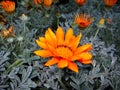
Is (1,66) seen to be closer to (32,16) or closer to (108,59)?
(108,59)

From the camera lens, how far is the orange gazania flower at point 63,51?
49.7 inches

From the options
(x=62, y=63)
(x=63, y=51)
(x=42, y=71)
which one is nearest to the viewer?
(x=62, y=63)

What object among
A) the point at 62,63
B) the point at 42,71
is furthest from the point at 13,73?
the point at 62,63

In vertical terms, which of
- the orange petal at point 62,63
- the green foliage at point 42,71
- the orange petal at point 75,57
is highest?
the orange petal at point 75,57

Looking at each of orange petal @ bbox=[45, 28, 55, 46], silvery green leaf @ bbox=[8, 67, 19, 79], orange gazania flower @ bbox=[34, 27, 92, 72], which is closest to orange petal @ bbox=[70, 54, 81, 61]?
orange gazania flower @ bbox=[34, 27, 92, 72]

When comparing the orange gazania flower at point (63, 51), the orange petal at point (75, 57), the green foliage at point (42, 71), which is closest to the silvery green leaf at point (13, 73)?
the green foliage at point (42, 71)

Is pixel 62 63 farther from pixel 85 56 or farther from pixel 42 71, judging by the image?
pixel 42 71

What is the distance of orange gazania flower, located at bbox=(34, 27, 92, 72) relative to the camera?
49.7 inches

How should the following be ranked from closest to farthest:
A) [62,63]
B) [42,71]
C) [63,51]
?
[62,63], [63,51], [42,71]

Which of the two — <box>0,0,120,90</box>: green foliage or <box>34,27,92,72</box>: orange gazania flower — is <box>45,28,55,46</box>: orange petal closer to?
<box>34,27,92,72</box>: orange gazania flower

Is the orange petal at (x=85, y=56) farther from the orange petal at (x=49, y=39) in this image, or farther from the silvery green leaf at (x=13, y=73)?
the silvery green leaf at (x=13, y=73)

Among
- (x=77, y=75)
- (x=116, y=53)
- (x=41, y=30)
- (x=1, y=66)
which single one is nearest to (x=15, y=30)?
(x=41, y=30)

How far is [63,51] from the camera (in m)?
1.35

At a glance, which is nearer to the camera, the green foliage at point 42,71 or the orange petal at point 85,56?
the orange petal at point 85,56
